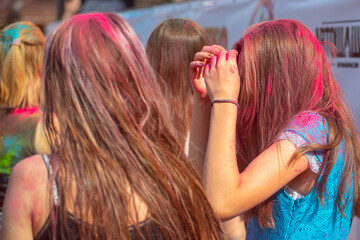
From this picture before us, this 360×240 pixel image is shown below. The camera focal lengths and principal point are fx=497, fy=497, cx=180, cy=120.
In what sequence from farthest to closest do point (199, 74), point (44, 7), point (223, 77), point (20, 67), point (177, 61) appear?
point (44, 7) → point (20, 67) → point (177, 61) → point (199, 74) → point (223, 77)

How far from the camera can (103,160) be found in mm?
1223

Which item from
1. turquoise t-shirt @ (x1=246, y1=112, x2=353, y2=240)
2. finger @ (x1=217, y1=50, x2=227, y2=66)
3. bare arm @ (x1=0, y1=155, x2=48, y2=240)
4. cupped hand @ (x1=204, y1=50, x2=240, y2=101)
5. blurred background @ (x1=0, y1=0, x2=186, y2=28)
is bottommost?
blurred background @ (x1=0, y1=0, x2=186, y2=28)

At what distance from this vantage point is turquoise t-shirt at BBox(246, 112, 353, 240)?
156 cm

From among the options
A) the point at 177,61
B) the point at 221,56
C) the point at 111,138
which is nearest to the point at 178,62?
the point at 177,61

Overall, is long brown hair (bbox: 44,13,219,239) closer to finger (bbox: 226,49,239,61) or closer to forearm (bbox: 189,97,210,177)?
finger (bbox: 226,49,239,61)

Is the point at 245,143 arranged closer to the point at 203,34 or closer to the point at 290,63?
the point at 290,63

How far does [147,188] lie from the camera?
1249 millimetres

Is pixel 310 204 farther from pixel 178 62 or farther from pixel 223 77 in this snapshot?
pixel 178 62

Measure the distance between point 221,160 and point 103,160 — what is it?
1.34 ft

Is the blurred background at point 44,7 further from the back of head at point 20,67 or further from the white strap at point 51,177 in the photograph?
the white strap at point 51,177

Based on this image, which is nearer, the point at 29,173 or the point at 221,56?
the point at 29,173

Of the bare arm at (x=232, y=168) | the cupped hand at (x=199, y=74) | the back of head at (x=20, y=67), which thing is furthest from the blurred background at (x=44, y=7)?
the bare arm at (x=232, y=168)

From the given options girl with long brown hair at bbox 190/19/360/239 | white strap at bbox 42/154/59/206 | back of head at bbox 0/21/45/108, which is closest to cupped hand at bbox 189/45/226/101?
girl with long brown hair at bbox 190/19/360/239

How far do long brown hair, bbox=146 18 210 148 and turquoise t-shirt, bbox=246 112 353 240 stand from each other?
76 centimetres
